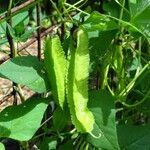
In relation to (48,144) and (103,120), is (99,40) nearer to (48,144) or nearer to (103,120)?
(103,120)

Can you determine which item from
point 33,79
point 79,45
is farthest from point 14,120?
point 79,45

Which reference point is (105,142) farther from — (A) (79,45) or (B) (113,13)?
(B) (113,13)

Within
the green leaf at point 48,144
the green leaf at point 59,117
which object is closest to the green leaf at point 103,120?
the green leaf at point 59,117

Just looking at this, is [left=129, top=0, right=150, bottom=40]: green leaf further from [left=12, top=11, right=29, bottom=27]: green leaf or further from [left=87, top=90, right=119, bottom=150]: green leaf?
[left=12, top=11, right=29, bottom=27]: green leaf

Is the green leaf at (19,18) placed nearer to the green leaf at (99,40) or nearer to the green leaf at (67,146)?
the green leaf at (99,40)

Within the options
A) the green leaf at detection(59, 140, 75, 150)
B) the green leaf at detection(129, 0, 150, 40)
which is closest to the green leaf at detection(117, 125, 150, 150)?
the green leaf at detection(59, 140, 75, 150)
